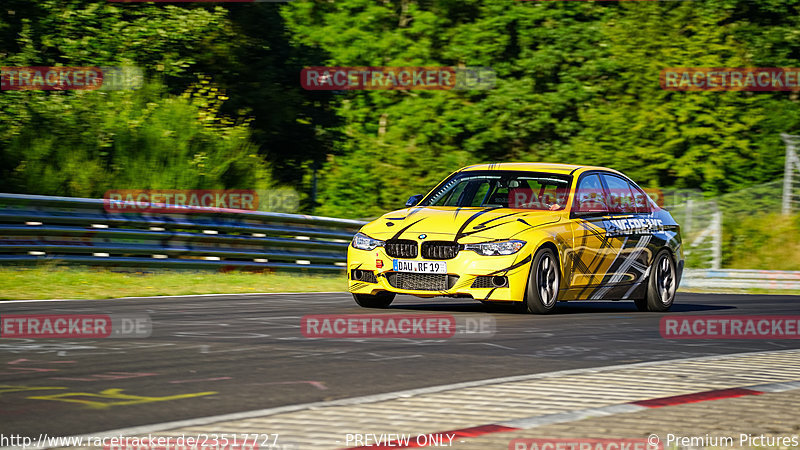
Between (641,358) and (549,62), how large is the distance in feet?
80.5

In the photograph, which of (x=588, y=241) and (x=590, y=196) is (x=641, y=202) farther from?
(x=588, y=241)

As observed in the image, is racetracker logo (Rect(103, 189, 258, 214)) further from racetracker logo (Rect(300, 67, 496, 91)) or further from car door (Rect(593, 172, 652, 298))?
racetracker logo (Rect(300, 67, 496, 91))

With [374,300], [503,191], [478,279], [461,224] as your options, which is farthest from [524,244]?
[374,300]

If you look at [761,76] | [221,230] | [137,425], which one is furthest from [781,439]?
[761,76]

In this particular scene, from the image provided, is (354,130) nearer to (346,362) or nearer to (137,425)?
(346,362)

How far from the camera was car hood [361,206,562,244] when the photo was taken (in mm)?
11266

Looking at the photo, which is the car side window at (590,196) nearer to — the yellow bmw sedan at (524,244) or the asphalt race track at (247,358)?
the yellow bmw sedan at (524,244)

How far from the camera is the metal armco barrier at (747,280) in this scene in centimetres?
2043

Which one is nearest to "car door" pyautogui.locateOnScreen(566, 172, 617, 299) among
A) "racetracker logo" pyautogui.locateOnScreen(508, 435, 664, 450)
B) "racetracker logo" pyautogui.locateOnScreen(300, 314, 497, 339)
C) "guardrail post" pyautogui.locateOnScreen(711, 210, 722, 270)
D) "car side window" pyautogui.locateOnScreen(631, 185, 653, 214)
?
"car side window" pyautogui.locateOnScreen(631, 185, 653, 214)

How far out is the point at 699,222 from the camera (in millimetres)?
23141

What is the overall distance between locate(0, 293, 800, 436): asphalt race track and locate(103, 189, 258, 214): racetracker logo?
130 inches

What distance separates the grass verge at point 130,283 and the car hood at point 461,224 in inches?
124

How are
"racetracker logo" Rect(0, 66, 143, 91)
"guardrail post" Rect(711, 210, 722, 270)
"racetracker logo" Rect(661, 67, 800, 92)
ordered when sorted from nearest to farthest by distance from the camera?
"racetracker logo" Rect(0, 66, 143, 91) → "guardrail post" Rect(711, 210, 722, 270) → "racetracker logo" Rect(661, 67, 800, 92)

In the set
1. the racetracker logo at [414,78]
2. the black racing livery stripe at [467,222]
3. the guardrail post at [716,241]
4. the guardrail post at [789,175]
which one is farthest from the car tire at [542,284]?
the racetracker logo at [414,78]
